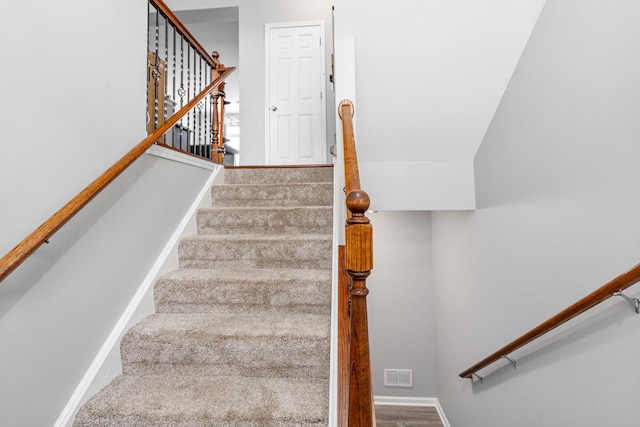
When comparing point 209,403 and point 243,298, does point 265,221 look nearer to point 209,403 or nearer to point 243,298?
point 243,298

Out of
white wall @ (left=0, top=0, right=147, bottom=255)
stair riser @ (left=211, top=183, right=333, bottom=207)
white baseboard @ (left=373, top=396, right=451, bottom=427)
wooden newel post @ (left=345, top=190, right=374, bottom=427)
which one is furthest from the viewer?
white baseboard @ (left=373, top=396, right=451, bottom=427)

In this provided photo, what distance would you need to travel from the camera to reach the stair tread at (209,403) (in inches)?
50.6

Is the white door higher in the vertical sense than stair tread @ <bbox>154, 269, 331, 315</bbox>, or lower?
higher

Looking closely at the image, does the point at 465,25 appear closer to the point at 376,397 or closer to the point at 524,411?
the point at 524,411

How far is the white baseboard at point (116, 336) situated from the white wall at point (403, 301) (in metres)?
2.39

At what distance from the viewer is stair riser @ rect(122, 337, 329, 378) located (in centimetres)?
155

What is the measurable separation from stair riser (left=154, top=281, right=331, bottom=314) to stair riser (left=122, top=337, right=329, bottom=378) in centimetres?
29

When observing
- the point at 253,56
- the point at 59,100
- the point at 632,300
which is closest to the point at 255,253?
the point at 59,100

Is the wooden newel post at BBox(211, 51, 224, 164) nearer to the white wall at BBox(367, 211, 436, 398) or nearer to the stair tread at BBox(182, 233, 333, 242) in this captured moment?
the stair tread at BBox(182, 233, 333, 242)

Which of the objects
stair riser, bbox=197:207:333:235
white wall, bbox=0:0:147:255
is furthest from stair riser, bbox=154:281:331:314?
white wall, bbox=0:0:147:255

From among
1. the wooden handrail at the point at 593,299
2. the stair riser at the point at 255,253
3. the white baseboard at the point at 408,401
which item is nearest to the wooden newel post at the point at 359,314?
the wooden handrail at the point at 593,299

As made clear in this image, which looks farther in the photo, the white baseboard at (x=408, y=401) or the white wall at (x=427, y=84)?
the white baseboard at (x=408, y=401)

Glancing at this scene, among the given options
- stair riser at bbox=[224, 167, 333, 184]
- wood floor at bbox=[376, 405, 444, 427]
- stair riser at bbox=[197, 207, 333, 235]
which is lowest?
wood floor at bbox=[376, 405, 444, 427]

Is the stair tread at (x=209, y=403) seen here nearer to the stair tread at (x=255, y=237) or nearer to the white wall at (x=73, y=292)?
the white wall at (x=73, y=292)
